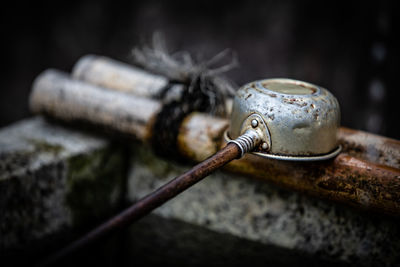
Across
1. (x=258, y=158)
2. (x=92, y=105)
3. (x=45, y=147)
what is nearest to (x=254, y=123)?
(x=258, y=158)

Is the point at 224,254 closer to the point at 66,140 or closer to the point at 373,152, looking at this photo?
the point at 373,152

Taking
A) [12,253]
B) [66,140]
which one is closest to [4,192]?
[12,253]

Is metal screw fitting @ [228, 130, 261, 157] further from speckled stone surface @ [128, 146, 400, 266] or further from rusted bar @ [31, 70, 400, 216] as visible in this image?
speckled stone surface @ [128, 146, 400, 266]

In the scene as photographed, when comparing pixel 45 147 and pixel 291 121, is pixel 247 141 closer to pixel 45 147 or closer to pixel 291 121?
pixel 291 121

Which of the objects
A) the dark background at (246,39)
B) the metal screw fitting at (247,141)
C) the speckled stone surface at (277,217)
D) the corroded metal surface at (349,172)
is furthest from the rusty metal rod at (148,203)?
the dark background at (246,39)

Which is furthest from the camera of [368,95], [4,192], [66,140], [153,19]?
[153,19]

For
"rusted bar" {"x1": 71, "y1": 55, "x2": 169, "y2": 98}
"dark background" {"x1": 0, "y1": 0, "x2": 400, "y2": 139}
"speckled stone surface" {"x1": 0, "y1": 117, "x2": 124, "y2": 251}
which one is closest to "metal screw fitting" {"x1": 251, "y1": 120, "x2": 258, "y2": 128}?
"rusted bar" {"x1": 71, "y1": 55, "x2": 169, "y2": 98}
